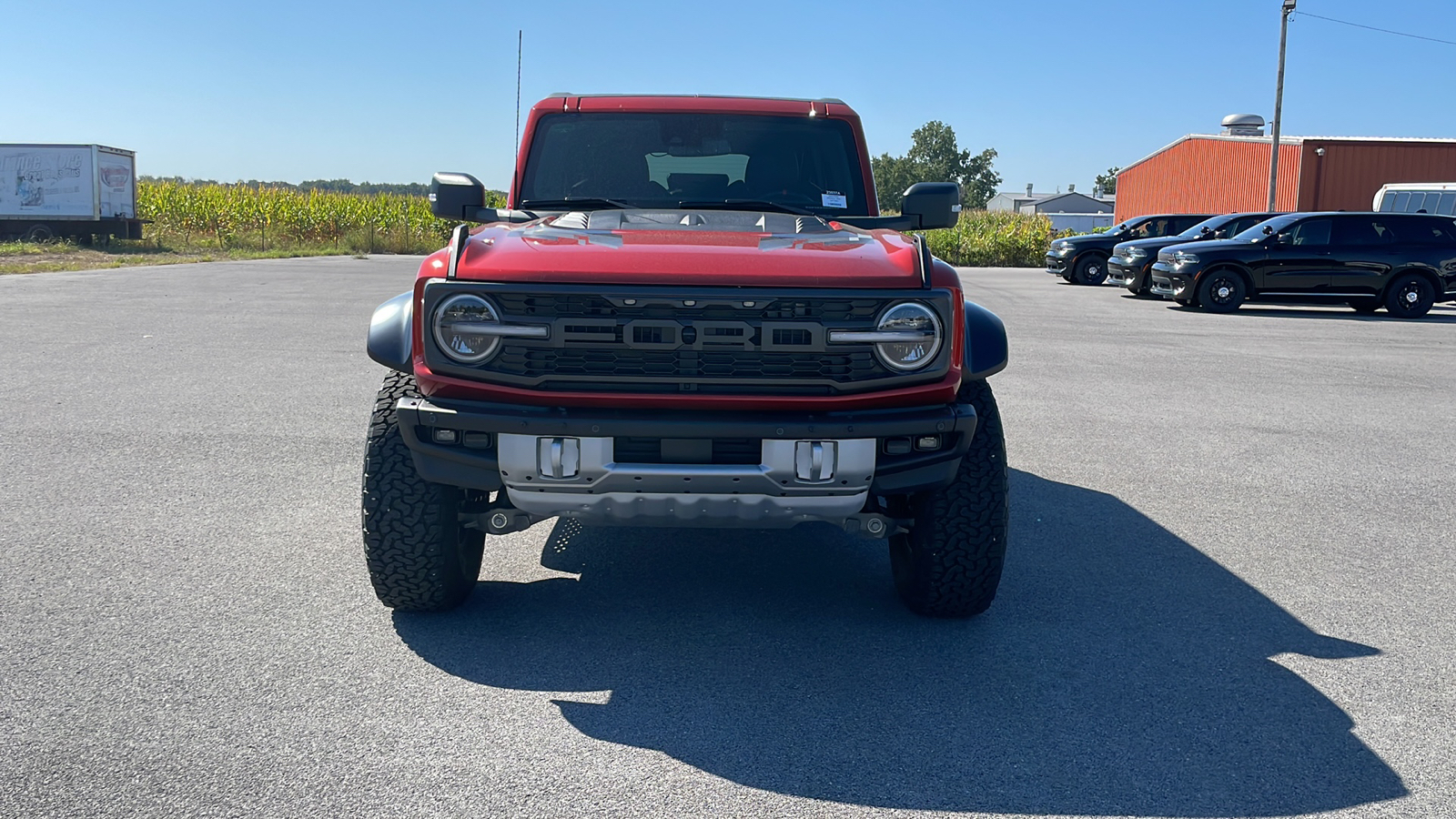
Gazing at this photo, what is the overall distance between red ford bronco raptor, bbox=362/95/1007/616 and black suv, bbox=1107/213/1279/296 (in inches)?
733

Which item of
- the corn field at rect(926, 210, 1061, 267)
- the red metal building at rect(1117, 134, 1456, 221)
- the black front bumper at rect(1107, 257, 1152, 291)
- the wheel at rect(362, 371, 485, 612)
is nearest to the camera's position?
the wheel at rect(362, 371, 485, 612)

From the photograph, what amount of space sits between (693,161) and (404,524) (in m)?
2.14

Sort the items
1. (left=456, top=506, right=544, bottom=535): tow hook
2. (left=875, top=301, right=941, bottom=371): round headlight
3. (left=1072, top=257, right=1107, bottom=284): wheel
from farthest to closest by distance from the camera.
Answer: (left=1072, top=257, right=1107, bottom=284): wheel
(left=456, top=506, right=544, bottom=535): tow hook
(left=875, top=301, right=941, bottom=371): round headlight

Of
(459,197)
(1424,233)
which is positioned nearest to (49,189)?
(1424,233)

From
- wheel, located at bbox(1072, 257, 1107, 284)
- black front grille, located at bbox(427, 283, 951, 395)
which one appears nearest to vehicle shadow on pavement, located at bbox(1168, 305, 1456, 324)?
wheel, located at bbox(1072, 257, 1107, 284)

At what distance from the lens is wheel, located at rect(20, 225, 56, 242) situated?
31.6m

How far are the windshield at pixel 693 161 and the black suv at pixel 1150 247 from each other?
56.0ft

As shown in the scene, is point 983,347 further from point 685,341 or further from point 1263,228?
point 1263,228

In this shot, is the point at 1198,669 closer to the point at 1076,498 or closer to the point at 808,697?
the point at 808,697

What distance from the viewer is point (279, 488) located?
19.3 ft

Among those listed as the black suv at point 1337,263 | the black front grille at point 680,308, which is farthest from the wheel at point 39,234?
the black front grille at point 680,308

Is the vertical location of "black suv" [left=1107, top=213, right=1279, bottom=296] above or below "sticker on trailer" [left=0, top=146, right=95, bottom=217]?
below

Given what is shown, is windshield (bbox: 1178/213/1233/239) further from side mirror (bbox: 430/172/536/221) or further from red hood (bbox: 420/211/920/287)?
red hood (bbox: 420/211/920/287)

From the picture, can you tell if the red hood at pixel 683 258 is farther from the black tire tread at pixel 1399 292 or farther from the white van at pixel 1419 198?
the white van at pixel 1419 198
